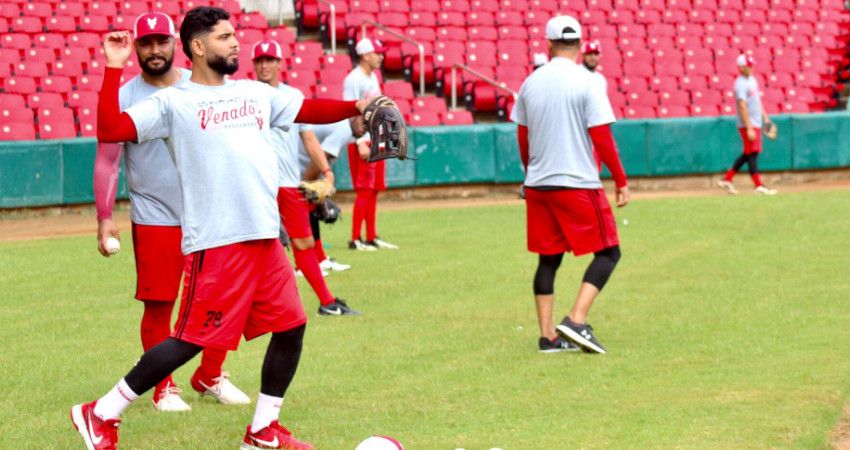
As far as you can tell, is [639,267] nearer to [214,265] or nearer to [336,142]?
[336,142]

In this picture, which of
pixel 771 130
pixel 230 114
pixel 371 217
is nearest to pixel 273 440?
pixel 230 114

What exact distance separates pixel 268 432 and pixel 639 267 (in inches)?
284

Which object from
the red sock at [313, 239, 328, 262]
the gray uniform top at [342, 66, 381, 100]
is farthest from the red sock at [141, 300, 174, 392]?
the gray uniform top at [342, 66, 381, 100]

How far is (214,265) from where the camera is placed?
19.2 ft

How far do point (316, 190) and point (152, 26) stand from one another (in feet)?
13.2

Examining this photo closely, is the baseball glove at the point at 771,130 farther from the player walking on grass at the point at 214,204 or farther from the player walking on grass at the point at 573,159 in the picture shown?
the player walking on grass at the point at 214,204

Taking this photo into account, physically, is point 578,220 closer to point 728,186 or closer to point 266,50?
point 266,50

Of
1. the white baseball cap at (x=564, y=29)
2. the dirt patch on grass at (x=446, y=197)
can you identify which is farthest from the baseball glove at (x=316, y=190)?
the dirt patch on grass at (x=446, y=197)

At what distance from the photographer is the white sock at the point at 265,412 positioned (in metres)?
6.06

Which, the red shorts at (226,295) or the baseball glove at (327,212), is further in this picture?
the baseball glove at (327,212)

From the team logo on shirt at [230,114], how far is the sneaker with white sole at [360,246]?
870 centimetres

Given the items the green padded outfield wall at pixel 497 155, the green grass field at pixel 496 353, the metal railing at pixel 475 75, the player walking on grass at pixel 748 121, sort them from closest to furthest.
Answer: the green grass field at pixel 496 353 < the green padded outfield wall at pixel 497 155 < the player walking on grass at pixel 748 121 < the metal railing at pixel 475 75

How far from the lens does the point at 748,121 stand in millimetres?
20609

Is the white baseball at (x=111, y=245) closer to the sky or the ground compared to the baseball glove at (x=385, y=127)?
closer to the ground
